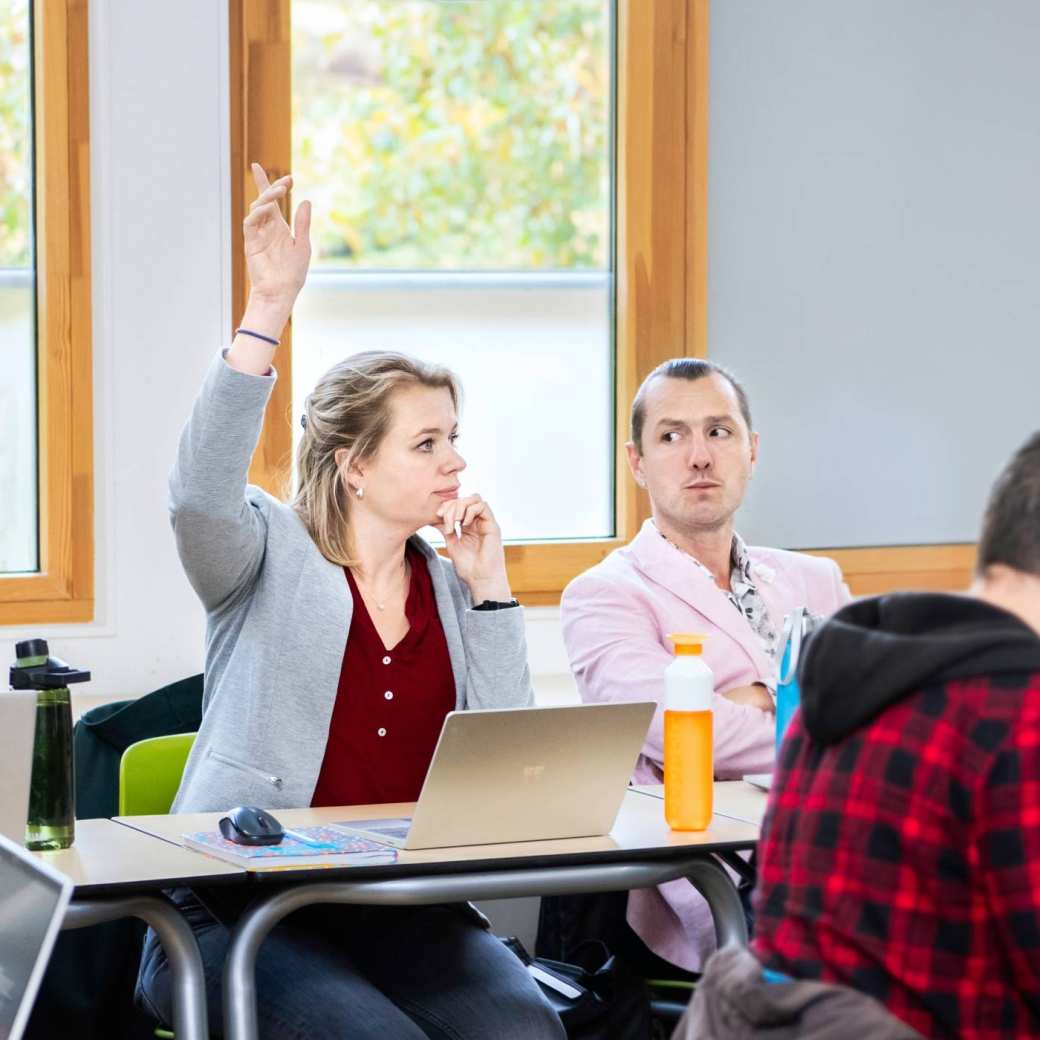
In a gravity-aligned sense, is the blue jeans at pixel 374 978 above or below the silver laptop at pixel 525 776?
below

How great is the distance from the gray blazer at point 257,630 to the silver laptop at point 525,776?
0.27m

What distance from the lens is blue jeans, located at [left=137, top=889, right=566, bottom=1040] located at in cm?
205

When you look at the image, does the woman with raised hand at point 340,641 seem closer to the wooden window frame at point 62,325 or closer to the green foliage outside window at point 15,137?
the wooden window frame at point 62,325

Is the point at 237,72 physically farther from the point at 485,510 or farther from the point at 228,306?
the point at 485,510

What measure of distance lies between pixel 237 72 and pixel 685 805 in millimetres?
1874

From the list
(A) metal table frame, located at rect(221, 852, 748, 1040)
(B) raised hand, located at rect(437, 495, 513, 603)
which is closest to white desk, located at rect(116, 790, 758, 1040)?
(A) metal table frame, located at rect(221, 852, 748, 1040)

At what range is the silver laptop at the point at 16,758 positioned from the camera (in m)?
1.88

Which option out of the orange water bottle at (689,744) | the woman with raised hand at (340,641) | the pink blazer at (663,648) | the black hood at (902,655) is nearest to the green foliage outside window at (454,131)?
the woman with raised hand at (340,641)

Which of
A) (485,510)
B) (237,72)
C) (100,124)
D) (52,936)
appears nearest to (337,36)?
(237,72)

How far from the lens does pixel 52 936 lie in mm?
1500

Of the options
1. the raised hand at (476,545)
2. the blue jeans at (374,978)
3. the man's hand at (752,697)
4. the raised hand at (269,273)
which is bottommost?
the blue jeans at (374,978)

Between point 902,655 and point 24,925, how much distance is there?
0.92m

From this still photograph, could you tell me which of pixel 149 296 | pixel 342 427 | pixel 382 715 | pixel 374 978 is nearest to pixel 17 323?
pixel 149 296

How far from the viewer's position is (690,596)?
285 centimetres
